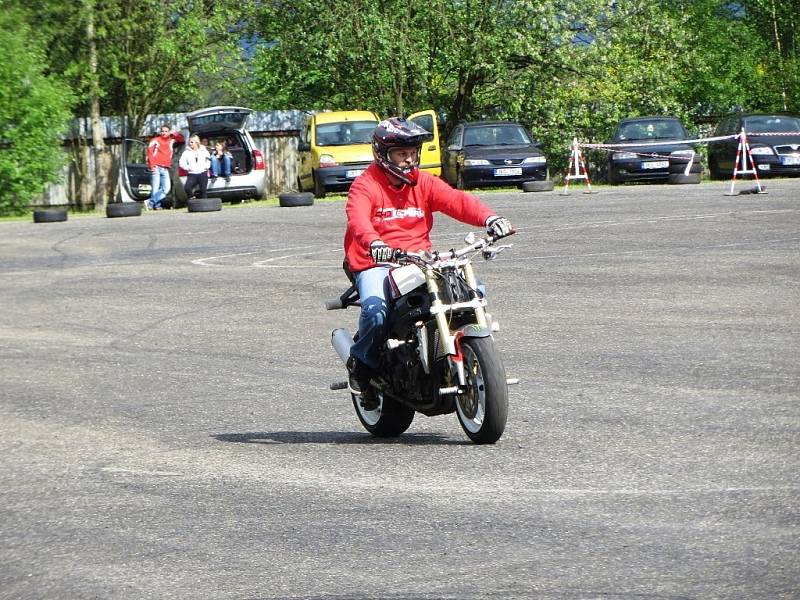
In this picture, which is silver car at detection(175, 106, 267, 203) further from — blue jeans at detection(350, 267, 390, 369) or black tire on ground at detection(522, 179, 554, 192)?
blue jeans at detection(350, 267, 390, 369)

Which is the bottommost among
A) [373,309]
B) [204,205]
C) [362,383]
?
[204,205]

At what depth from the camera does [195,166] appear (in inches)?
1289

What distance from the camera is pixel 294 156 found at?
4844cm

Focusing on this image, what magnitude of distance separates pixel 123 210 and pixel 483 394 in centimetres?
2462

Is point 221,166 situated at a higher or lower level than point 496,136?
lower

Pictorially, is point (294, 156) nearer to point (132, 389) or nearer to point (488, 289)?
point (488, 289)

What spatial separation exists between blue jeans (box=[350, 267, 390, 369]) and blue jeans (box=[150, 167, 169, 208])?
2601 cm

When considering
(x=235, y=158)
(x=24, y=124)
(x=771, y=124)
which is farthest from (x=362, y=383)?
(x=24, y=124)

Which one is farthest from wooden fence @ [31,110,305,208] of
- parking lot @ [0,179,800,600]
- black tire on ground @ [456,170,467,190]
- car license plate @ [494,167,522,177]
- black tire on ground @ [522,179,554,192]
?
parking lot @ [0,179,800,600]

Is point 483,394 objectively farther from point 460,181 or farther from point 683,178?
point 460,181

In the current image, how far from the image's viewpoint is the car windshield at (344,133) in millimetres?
35438

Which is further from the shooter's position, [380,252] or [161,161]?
[161,161]

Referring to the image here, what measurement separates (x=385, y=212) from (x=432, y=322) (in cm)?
68

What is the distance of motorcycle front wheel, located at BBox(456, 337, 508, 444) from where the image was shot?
761cm
